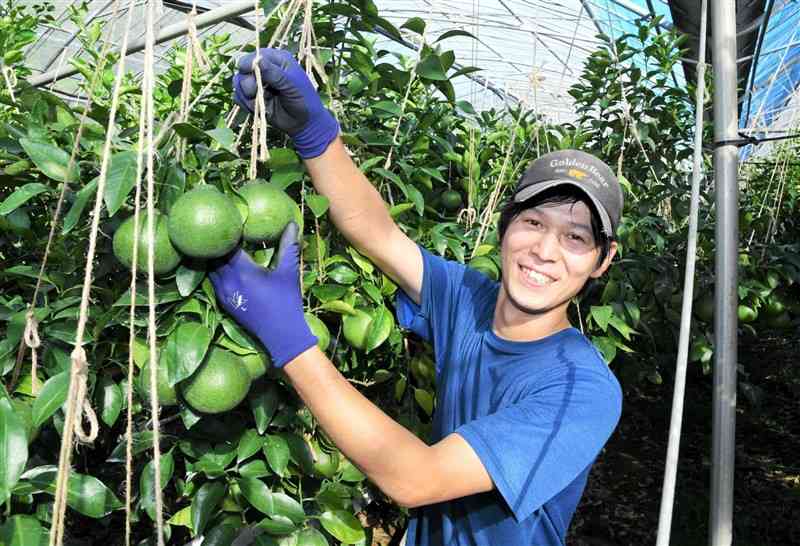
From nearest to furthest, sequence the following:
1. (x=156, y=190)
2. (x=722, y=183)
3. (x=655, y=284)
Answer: (x=156, y=190) → (x=722, y=183) → (x=655, y=284)

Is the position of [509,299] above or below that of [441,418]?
above

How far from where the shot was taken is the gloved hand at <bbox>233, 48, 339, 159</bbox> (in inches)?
38.2

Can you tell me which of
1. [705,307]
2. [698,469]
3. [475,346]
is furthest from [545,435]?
[698,469]

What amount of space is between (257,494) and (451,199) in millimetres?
994

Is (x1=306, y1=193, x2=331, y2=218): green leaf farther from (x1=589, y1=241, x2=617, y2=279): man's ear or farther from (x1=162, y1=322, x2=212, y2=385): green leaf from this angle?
(x1=589, y1=241, x2=617, y2=279): man's ear

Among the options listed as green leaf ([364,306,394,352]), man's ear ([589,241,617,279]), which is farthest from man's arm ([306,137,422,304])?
man's ear ([589,241,617,279])

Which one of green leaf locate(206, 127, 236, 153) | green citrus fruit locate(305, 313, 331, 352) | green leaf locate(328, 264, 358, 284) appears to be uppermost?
green leaf locate(206, 127, 236, 153)

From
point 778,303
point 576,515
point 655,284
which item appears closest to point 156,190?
point 655,284

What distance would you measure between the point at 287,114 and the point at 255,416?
1.50 feet

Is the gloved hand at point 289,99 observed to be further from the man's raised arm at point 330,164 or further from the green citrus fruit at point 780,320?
the green citrus fruit at point 780,320

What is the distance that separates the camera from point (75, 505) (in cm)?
80

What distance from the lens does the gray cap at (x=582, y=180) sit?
1.12 m

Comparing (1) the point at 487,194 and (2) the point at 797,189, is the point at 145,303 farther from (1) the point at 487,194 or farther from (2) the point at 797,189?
(2) the point at 797,189

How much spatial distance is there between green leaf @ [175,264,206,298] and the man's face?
0.51m
